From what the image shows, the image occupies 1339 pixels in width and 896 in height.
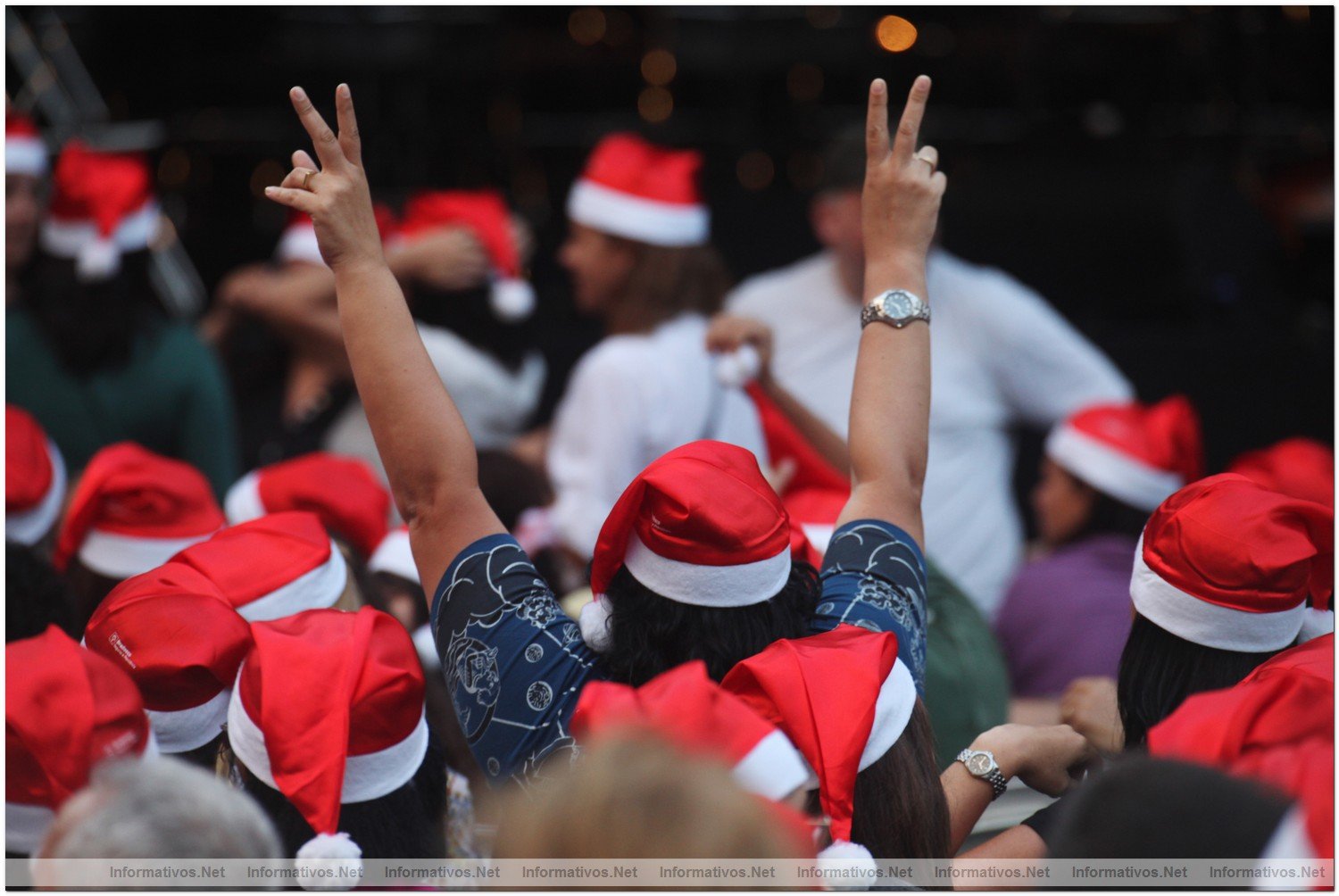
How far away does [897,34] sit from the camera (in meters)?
5.40

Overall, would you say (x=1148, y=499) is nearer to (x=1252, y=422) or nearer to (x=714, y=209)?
(x=1252, y=422)

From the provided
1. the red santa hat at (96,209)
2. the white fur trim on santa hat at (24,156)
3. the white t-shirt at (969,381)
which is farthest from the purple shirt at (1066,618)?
the white fur trim on santa hat at (24,156)

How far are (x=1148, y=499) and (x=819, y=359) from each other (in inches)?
30.3

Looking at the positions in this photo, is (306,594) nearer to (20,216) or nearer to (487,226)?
(20,216)

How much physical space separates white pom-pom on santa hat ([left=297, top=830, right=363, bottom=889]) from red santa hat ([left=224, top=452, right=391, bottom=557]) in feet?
3.78

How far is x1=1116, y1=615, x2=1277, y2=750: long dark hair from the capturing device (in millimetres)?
1581

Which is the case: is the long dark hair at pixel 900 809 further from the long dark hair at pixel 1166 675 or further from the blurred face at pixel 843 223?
the blurred face at pixel 843 223

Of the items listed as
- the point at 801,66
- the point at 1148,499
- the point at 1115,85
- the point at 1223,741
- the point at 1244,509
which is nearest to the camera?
the point at 1223,741

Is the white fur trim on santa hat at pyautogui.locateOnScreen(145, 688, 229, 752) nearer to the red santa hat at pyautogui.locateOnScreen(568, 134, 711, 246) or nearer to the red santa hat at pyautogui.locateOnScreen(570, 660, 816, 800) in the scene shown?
the red santa hat at pyautogui.locateOnScreen(570, 660, 816, 800)

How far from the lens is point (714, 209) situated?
203 inches

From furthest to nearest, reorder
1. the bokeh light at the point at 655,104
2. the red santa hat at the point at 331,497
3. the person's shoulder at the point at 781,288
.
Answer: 1. the bokeh light at the point at 655,104
2. the person's shoulder at the point at 781,288
3. the red santa hat at the point at 331,497

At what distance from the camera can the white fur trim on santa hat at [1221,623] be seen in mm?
1571

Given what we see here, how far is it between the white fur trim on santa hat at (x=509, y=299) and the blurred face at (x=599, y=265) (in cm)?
33

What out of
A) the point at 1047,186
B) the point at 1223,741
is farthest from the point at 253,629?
the point at 1047,186
